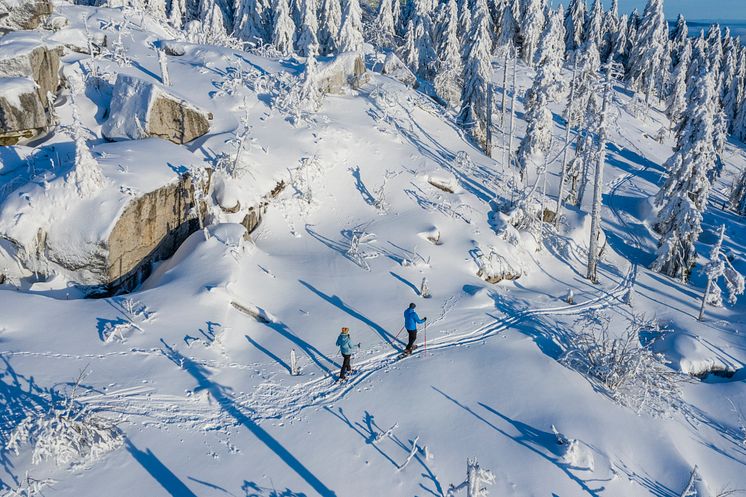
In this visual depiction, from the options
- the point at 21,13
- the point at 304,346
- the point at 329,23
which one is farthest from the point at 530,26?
the point at 304,346

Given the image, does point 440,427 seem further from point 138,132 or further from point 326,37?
point 326,37

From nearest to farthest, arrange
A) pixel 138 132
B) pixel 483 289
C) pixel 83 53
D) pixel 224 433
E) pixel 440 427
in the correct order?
pixel 224 433 < pixel 440 427 < pixel 483 289 < pixel 138 132 < pixel 83 53

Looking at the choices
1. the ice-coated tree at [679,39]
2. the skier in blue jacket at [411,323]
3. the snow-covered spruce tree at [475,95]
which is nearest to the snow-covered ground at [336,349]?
the skier in blue jacket at [411,323]

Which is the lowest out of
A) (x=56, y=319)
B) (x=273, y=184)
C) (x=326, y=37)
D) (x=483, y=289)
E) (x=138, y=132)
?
(x=483, y=289)

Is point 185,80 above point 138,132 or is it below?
above

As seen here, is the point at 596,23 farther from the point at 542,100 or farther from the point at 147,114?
the point at 147,114

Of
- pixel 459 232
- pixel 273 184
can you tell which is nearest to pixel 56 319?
pixel 273 184

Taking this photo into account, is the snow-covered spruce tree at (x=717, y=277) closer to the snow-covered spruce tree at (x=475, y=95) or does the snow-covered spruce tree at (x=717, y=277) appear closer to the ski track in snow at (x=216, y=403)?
the ski track in snow at (x=216, y=403)
